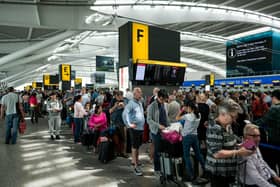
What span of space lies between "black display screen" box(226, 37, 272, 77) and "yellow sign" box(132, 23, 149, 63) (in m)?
14.4

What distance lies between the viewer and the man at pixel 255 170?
8.04ft

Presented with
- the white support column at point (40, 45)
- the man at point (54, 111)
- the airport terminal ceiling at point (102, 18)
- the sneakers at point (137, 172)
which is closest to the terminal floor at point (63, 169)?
the sneakers at point (137, 172)

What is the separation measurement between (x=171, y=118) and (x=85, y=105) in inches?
161

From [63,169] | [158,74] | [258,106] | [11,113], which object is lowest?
[63,169]

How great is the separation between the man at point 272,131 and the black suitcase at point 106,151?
3.29 metres

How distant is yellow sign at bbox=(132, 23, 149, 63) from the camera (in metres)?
9.40

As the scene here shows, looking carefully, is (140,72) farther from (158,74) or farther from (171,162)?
(171,162)

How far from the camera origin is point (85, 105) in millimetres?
9180

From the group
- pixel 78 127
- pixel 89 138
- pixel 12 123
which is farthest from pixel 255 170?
pixel 12 123

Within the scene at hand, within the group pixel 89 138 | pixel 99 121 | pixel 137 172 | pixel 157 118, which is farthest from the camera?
pixel 89 138

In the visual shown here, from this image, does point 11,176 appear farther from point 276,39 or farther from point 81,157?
point 276,39

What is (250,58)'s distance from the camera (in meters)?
22.8

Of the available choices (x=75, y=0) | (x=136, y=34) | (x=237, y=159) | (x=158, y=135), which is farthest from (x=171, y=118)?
(x=75, y=0)

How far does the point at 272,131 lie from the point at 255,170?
1.55m
